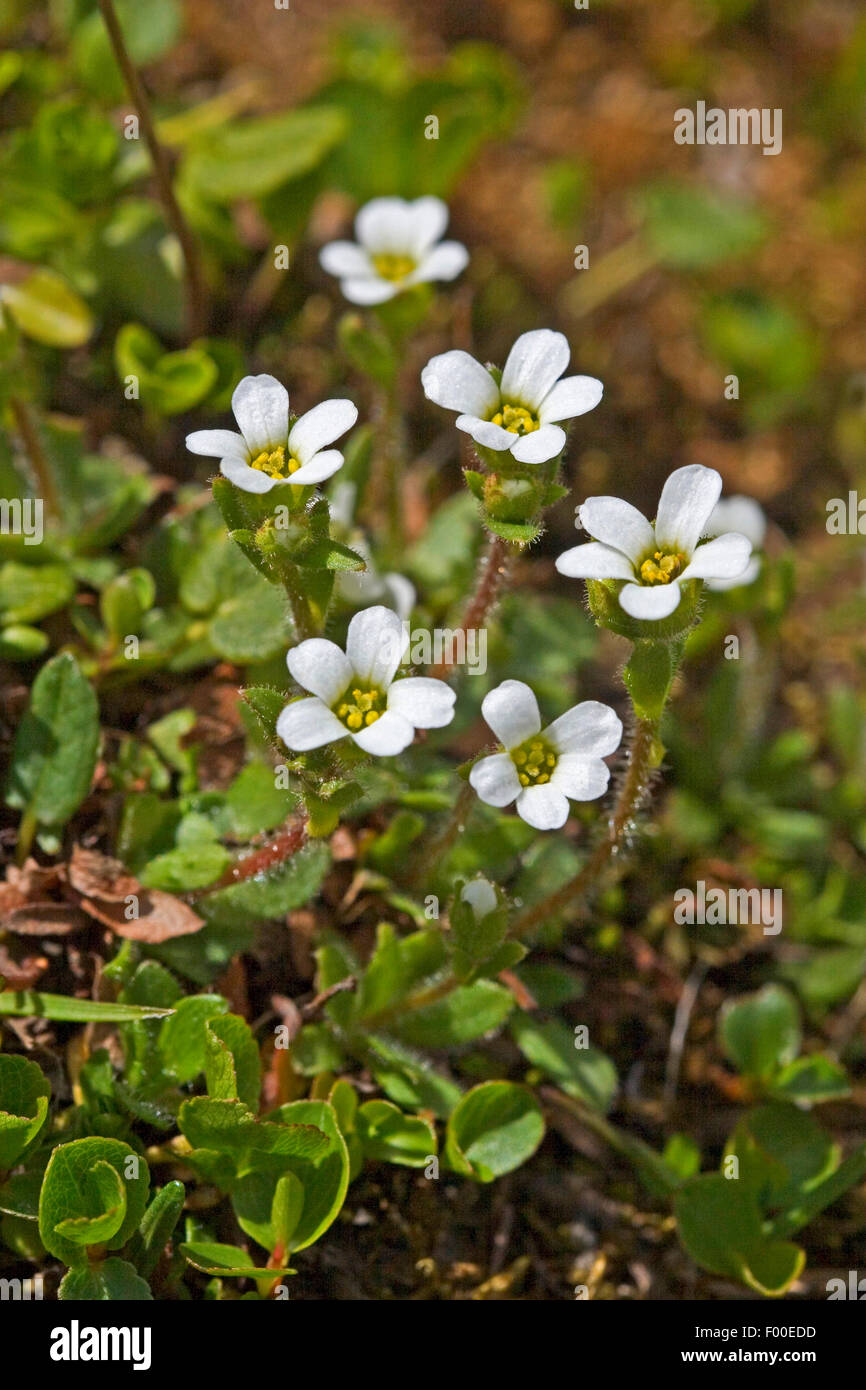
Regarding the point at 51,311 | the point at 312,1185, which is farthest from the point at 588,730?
the point at 51,311

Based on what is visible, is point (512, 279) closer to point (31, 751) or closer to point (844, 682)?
point (844, 682)

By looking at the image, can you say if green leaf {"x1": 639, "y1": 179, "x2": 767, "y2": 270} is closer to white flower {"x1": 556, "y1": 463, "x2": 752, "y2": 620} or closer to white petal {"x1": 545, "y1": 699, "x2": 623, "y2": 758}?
white flower {"x1": 556, "y1": 463, "x2": 752, "y2": 620}

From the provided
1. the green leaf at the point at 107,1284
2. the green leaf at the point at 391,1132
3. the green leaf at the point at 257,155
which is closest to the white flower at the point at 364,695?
the green leaf at the point at 391,1132

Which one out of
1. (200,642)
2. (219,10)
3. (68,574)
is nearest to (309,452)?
(200,642)

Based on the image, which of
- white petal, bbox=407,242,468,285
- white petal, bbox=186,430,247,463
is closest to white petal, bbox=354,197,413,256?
white petal, bbox=407,242,468,285

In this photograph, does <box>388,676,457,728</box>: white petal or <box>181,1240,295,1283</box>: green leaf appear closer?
<box>388,676,457,728</box>: white petal

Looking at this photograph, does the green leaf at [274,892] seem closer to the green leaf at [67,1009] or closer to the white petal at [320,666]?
the green leaf at [67,1009]
